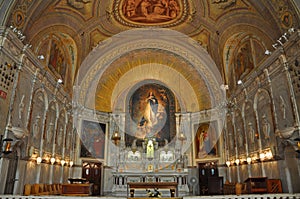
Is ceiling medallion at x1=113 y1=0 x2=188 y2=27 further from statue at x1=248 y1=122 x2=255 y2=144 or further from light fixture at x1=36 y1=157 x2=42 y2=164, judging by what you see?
light fixture at x1=36 y1=157 x2=42 y2=164

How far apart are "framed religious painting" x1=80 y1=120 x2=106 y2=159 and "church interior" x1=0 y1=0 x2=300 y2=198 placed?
3.3 inches

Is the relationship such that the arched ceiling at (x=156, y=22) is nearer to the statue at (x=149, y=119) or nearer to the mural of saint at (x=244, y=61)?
the mural of saint at (x=244, y=61)

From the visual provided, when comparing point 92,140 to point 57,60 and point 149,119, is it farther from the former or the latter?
point 57,60

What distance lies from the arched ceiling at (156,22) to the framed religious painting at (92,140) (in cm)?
172

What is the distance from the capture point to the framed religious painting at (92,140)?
18603 mm

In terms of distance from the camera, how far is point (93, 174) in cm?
1847

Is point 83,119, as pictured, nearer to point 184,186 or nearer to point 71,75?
point 71,75

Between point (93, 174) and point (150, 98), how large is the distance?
8.23 m

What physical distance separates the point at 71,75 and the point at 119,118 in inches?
218

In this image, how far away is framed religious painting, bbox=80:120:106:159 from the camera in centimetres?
1860

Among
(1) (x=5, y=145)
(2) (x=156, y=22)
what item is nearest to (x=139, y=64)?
(2) (x=156, y=22)

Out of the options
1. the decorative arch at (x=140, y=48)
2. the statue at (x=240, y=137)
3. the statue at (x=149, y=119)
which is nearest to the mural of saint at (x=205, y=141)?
the decorative arch at (x=140, y=48)

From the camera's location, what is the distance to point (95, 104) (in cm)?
2025

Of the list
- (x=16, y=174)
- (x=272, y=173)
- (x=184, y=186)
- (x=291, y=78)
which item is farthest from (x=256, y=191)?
(x=16, y=174)
